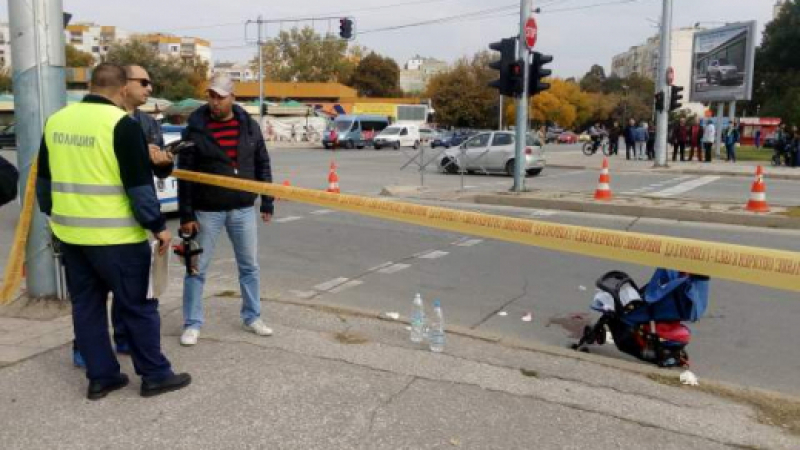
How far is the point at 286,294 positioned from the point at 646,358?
3427mm

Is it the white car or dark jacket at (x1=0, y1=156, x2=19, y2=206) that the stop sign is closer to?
the white car

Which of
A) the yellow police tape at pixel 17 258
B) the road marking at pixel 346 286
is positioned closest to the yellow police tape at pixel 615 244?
the yellow police tape at pixel 17 258

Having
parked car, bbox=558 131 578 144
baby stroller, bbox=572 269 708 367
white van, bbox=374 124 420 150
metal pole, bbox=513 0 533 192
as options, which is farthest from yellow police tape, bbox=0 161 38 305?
parked car, bbox=558 131 578 144

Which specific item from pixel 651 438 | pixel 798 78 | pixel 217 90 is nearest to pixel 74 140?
pixel 217 90

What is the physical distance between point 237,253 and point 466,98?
77.5 metres

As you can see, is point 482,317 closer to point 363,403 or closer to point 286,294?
point 286,294

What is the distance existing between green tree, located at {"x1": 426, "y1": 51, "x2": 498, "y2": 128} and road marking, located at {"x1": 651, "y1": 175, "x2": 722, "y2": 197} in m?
57.9

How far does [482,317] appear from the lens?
617 cm

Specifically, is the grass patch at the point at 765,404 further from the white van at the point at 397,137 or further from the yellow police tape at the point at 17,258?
the white van at the point at 397,137

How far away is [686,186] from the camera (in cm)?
1877

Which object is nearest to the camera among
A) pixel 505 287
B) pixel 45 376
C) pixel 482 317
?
pixel 45 376

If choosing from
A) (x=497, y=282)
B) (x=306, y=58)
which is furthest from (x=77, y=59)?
(x=497, y=282)

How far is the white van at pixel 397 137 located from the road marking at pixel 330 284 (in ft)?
129

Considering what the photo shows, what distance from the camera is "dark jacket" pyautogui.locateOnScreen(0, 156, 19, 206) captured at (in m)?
3.25
